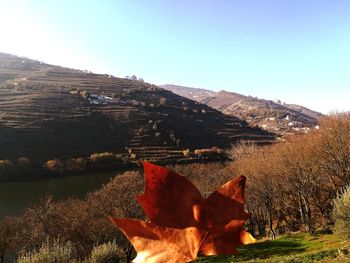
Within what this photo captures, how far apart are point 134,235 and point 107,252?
97.9ft

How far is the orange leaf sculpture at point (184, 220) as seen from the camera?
1188 millimetres

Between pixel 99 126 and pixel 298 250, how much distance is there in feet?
352

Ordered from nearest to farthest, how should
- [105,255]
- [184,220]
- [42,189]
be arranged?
[184,220] < [105,255] < [42,189]

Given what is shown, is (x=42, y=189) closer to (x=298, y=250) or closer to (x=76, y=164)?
(x=76, y=164)

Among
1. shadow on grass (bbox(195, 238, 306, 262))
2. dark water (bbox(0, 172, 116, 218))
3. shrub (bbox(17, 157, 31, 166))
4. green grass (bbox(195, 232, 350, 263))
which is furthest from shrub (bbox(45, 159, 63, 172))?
shadow on grass (bbox(195, 238, 306, 262))

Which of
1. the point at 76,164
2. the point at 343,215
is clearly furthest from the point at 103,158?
the point at 343,215

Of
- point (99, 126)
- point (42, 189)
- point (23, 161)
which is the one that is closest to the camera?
point (42, 189)

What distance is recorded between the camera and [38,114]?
415 feet

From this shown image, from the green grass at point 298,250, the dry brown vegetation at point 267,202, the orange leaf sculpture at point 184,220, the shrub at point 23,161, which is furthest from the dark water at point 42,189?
the orange leaf sculpture at point 184,220

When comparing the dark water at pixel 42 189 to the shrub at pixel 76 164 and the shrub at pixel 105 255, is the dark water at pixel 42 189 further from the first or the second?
the shrub at pixel 105 255

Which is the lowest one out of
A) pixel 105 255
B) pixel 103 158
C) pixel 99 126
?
pixel 103 158

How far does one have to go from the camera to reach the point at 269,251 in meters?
29.7

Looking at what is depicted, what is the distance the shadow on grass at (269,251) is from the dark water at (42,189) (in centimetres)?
4036

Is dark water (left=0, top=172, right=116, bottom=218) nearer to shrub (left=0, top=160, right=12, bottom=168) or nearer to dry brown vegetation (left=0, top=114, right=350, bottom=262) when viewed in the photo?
shrub (left=0, top=160, right=12, bottom=168)
